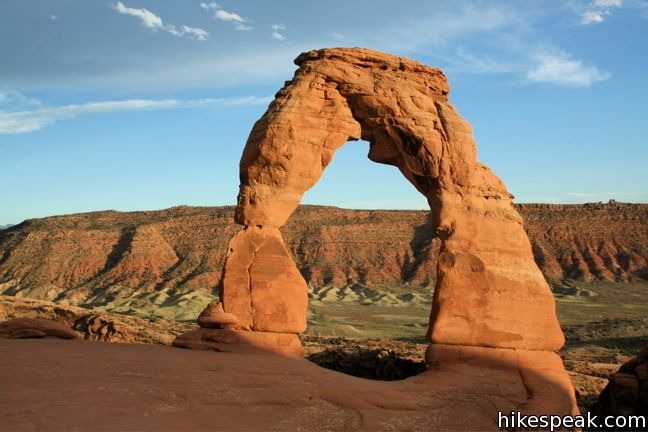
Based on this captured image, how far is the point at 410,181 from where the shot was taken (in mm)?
12703

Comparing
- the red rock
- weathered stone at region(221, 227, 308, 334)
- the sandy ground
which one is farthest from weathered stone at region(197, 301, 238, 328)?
the red rock

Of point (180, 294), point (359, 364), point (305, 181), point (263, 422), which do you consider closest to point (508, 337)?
point (305, 181)

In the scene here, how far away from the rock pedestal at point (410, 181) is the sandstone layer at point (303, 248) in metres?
42.9

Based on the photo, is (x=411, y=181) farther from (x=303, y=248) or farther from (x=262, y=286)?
(x=303, y=248)

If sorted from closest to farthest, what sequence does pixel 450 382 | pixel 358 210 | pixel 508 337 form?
→ pixel 450 382 < pixel 508 337 < pixel 358 210

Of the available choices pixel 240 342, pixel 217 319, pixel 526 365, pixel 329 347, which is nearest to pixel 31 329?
pixel 217 319

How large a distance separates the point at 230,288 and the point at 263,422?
4629 millimetres

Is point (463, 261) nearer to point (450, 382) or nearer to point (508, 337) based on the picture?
point (508, 337)

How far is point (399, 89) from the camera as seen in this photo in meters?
12.3

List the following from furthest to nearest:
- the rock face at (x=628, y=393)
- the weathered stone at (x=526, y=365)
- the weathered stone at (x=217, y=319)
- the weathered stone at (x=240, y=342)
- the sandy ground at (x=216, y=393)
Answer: the rock face at (x=628, y=393) → the weathered stone at (x=217, y=319) → the weathered stone at (x=240, y=342) → the weathered stone at (x=526, y=365) → the sandy ground at (x=216, y=393)

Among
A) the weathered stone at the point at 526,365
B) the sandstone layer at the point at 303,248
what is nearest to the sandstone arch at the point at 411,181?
the weathered stone at the point at 526,365

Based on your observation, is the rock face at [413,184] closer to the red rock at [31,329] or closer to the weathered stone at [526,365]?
the weathered stone at [526,365]

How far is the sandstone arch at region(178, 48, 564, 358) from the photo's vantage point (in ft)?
37.0

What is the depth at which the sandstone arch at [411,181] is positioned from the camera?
11.3 m
